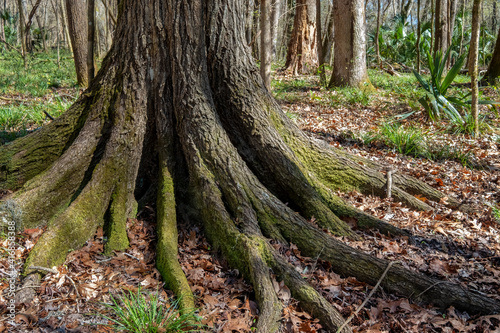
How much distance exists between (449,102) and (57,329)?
6792 mm

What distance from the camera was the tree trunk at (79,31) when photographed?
812cm

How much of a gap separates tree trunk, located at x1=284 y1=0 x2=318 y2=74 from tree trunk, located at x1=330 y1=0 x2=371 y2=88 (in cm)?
359

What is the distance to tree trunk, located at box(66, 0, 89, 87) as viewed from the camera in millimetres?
8125

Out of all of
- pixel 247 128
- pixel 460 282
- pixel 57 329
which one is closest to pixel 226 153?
pixel 247 128

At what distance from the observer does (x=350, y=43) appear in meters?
8.54

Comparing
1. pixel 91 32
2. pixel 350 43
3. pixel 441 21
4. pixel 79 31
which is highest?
pixel 441 21

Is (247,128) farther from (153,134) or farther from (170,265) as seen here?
(170,265)

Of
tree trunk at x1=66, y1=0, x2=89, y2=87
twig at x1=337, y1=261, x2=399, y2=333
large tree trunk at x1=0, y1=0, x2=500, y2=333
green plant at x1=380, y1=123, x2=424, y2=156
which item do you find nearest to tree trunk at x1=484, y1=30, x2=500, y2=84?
green plant at x1=380, y1=123, x2=424, y2=156

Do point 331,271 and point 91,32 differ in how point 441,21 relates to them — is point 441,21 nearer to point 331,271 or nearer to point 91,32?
point 91,32

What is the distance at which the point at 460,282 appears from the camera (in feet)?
8.96

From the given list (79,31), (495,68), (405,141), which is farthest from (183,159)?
(495,68)

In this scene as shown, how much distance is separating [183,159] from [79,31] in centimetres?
677

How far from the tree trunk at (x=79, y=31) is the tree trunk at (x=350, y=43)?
625cm

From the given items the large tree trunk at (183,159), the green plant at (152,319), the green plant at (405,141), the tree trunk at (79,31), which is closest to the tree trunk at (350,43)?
the green plant at (405,141)
